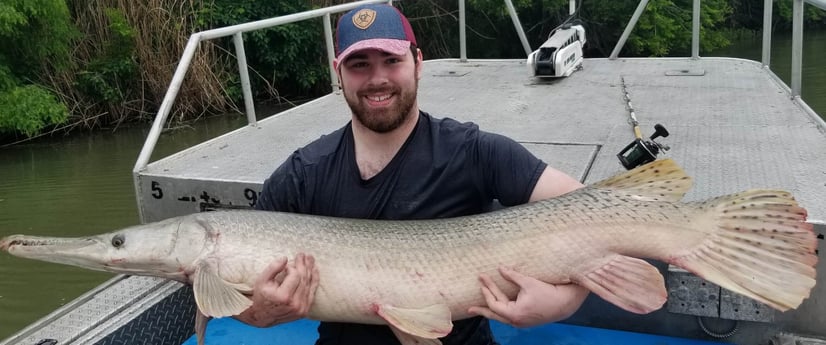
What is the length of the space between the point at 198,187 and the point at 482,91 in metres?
3.50

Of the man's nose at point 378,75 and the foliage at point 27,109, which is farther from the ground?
the man's nose at point 378,75

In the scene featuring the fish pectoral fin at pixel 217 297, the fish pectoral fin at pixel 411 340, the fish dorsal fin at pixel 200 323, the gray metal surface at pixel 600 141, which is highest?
the fish pectoral fin at pixel 217 297

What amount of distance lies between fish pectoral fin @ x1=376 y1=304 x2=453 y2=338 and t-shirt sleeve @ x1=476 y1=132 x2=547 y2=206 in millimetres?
490

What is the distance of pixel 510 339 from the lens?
358 cm

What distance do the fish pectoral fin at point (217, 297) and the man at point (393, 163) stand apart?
0.43 feet

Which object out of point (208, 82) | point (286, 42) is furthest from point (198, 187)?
point (286, 42)

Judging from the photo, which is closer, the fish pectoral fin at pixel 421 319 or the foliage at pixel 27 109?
the fish pectoral fin at pixel 421 319

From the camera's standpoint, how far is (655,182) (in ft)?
8.12

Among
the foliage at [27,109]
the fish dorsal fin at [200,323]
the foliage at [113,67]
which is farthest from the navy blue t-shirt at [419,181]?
the foliage at [113,67]

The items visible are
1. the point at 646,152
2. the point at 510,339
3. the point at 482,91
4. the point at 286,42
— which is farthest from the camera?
the point at 286,42

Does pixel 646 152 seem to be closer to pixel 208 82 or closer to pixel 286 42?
pixel 208 82

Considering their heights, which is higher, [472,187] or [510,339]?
[472,187]

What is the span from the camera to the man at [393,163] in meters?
2.55

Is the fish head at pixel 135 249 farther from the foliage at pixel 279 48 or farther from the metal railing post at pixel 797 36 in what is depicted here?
the foliage at pixel 279 48
